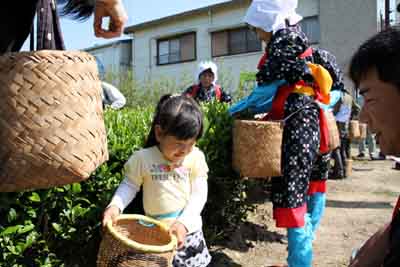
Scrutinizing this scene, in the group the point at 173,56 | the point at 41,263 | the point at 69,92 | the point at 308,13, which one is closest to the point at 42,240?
the point at 41,263

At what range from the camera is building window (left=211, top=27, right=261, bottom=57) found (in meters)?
19.1

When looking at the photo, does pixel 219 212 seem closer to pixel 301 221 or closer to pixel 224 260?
Answer: pixel 224 260

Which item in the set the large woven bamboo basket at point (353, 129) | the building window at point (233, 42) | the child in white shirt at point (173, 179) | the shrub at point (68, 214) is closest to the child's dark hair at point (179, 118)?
the child in white shirt at point (173, 179)

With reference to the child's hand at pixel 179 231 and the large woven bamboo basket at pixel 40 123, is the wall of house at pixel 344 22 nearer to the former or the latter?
the child's hand at pixel 179 231

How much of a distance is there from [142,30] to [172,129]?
21571 mm

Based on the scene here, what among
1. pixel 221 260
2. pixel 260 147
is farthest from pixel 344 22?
pixel 260 147

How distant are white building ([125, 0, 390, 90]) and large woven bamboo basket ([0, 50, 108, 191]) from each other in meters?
13.5

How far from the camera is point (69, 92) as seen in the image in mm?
1539

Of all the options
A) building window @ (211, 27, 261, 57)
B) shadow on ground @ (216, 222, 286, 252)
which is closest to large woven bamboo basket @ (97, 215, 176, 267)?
shadow on ground @ (216, 222, 286, 252)

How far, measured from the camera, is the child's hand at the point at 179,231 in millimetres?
2160

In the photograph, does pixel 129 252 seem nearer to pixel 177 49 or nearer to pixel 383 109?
pixel 383 109

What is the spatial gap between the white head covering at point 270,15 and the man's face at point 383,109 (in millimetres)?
1911

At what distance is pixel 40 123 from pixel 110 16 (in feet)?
2.07

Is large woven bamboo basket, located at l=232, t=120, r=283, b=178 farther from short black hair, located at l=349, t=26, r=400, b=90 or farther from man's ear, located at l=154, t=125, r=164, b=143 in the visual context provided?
short black hair, located at l=349, t=26, r=400, b=90
